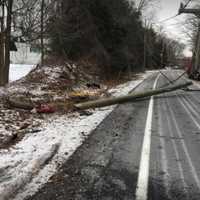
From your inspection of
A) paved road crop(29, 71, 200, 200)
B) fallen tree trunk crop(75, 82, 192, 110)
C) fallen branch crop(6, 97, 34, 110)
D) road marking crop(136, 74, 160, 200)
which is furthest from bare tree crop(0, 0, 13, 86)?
road marking crop(136, 74, 160, 200)

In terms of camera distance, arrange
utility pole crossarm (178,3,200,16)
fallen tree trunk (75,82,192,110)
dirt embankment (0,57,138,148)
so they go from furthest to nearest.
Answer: utility pole crossarm (178,3,200,16)
fallen tree trunk (75,82,192,110)
dirt embankment (0,57,138,148)

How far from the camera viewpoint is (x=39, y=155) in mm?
4844

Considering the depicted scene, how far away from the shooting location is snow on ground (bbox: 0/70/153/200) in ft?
12.3

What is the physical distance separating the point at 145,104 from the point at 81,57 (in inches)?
454

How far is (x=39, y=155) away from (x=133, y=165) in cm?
161

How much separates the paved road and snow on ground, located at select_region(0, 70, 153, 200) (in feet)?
0.62

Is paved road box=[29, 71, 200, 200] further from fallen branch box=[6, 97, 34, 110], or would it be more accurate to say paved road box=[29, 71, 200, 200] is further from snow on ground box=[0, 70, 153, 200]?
fallen branch box=[6, 97, 34, 110]

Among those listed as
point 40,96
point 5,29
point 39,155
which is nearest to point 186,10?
point 5,29

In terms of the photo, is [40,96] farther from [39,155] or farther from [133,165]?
[133,165]

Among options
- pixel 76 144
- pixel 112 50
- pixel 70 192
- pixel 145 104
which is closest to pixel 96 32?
pixel 112 50

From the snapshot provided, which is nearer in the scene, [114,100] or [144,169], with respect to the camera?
[144,169]

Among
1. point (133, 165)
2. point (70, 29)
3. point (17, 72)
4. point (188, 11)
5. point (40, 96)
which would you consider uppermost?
point (188, 11)

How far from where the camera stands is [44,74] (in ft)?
47.8

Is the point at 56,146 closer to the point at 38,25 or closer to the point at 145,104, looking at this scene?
the point at 145,104
